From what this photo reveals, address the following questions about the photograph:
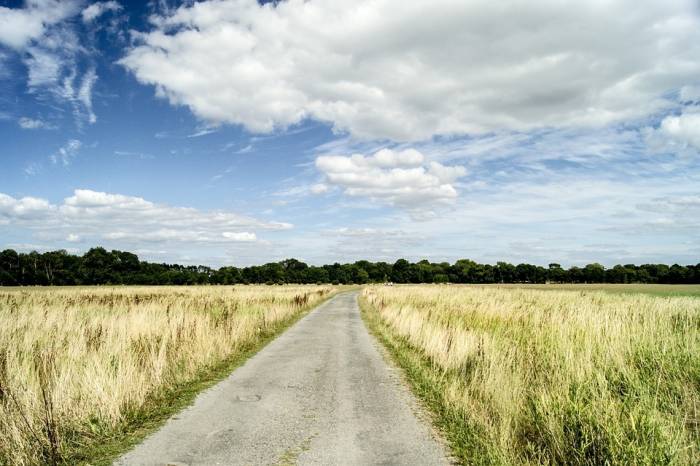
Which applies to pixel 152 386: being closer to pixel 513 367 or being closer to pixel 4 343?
pixel 4 343

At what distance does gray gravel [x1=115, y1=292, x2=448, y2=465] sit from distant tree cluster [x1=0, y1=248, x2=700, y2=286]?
383ft

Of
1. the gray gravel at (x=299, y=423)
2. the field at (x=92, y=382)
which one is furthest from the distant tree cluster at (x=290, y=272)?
the gray gravel at (x=299, y=423)

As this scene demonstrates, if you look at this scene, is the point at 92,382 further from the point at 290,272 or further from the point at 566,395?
the point at 290,272

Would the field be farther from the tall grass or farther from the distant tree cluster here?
the distant tree cluster

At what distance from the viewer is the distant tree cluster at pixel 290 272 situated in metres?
106

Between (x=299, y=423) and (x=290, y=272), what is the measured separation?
13416 cm

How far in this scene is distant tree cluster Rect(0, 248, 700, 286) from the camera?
106m

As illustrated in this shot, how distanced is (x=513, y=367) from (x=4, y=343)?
10978 mm

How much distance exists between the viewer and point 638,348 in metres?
7.93

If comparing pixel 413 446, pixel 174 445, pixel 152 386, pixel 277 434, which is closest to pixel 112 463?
pixel 174 445

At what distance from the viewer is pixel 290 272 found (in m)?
138

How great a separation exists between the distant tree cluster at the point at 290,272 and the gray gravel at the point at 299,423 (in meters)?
117

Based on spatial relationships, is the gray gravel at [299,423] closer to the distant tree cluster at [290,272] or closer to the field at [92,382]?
the field at [92,382]

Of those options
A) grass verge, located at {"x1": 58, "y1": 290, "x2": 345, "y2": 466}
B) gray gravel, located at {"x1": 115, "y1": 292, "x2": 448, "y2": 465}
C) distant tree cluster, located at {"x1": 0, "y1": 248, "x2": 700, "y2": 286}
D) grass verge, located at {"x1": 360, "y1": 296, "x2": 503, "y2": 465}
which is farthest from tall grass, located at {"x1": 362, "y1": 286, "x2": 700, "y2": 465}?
distant tree cluster, located at {"x1": 0, "y1": 248, "x2": 700, "y2": 286}
